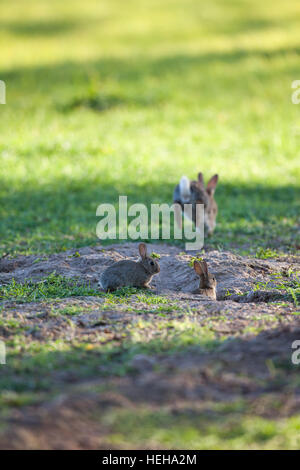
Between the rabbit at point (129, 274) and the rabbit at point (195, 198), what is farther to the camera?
the rabbit at point (195, 198)

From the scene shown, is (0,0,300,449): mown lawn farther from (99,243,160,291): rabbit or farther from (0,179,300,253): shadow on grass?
(99,243,160,291): rabbit

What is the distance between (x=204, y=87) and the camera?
21.4 m

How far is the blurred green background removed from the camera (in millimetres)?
11820

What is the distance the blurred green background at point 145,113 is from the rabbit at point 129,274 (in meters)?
2.06

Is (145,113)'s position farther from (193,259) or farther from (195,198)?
(193,259)

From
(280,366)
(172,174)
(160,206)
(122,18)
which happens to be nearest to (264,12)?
(122,18)

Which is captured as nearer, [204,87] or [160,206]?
[160,206]

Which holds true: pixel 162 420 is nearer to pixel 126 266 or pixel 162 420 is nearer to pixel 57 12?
pixel 126 266

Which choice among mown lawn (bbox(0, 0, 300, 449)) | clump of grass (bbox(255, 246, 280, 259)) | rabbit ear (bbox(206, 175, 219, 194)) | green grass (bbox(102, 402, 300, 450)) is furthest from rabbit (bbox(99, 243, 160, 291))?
rabbit ear (bbox(206, 175, 219, 194))

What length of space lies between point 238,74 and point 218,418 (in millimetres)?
19248

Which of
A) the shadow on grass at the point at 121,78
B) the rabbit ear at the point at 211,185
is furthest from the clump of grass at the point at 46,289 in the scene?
the shadow on grass at the point at 121,78

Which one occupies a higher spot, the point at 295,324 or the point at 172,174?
the point at 172,174

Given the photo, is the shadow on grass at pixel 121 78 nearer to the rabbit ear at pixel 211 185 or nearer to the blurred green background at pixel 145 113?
the blurred green background at pixel 145 113

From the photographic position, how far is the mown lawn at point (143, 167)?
4344mm
